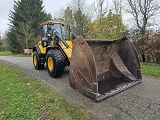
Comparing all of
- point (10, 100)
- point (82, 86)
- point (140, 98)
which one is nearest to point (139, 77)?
point (140, 98)

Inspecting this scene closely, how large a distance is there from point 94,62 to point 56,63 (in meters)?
2.23

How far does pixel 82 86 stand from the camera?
506cm

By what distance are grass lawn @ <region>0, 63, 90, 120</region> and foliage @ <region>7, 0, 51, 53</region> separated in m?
20.5

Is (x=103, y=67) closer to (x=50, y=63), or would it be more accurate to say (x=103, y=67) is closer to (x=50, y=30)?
(x=50, y=63)

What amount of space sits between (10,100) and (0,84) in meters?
2.04

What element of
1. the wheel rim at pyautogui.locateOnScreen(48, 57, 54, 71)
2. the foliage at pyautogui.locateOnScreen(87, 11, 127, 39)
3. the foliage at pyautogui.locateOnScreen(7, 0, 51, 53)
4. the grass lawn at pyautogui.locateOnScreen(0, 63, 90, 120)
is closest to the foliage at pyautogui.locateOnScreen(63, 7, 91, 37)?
the foliage at pyautogui.locateOnScreen(7, 0, 51, 53)

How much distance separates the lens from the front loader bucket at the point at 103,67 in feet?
15.7

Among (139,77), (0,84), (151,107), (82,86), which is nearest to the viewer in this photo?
(151,107)

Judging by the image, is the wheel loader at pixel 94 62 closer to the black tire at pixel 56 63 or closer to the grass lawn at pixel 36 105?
the black tire at pixel 56 63

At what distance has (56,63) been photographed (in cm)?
654

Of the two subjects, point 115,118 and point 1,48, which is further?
point 1,48

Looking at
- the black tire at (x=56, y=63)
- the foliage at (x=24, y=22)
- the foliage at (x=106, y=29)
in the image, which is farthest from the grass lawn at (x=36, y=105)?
→ the foliage at (x=24, y=22)

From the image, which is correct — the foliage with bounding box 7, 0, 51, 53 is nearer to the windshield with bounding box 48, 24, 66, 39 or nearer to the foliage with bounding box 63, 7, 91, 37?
the foliage with bounding box 63, 7, 91, 37

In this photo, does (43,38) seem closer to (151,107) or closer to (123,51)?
(123,51)
